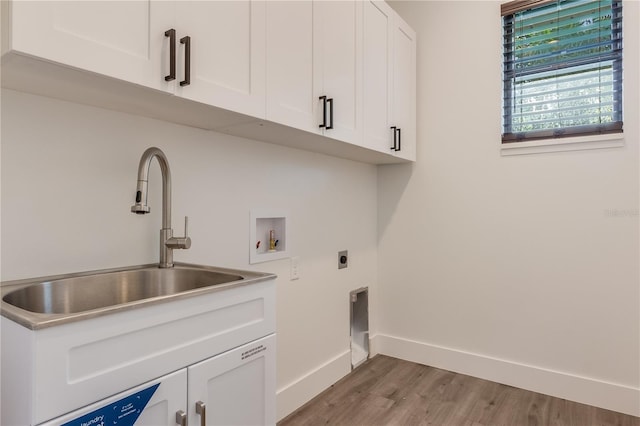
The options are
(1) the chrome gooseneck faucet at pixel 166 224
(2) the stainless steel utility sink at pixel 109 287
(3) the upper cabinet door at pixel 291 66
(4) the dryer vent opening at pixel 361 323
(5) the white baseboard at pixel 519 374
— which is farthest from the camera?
(4) the dryer vent opening at pixel 361 323

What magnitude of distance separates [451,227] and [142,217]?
1.96 m

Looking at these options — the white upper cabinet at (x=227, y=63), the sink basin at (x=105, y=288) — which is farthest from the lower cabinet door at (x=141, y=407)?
the white upper cabinet at (x=227, y=63)

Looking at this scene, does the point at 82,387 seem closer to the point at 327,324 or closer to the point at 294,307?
the point at 294,307

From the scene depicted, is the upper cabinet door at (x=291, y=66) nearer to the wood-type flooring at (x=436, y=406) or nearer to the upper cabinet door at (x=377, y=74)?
the upper cabinet door at (x=377, y=74)

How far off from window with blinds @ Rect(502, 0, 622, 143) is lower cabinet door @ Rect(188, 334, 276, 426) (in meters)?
2.03

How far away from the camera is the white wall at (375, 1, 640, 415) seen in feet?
6.97

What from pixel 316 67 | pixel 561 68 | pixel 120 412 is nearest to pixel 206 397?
pixel 120 412

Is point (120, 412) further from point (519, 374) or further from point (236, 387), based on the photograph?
point (519, 374)

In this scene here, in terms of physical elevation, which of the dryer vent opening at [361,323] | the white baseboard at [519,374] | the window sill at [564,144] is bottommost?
the white baseboard at [519,374]

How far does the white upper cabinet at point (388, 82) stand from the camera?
7.07ft

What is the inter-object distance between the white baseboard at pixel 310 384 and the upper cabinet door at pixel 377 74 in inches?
53.6

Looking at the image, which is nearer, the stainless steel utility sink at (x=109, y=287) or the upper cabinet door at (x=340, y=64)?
the stainless steel utility sink at (x=109, y=287)

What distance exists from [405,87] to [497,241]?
1.17m

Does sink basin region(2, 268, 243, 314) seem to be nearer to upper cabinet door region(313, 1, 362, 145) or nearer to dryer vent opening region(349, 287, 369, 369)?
upper cabinet door region(313, 1, 362, 145)
